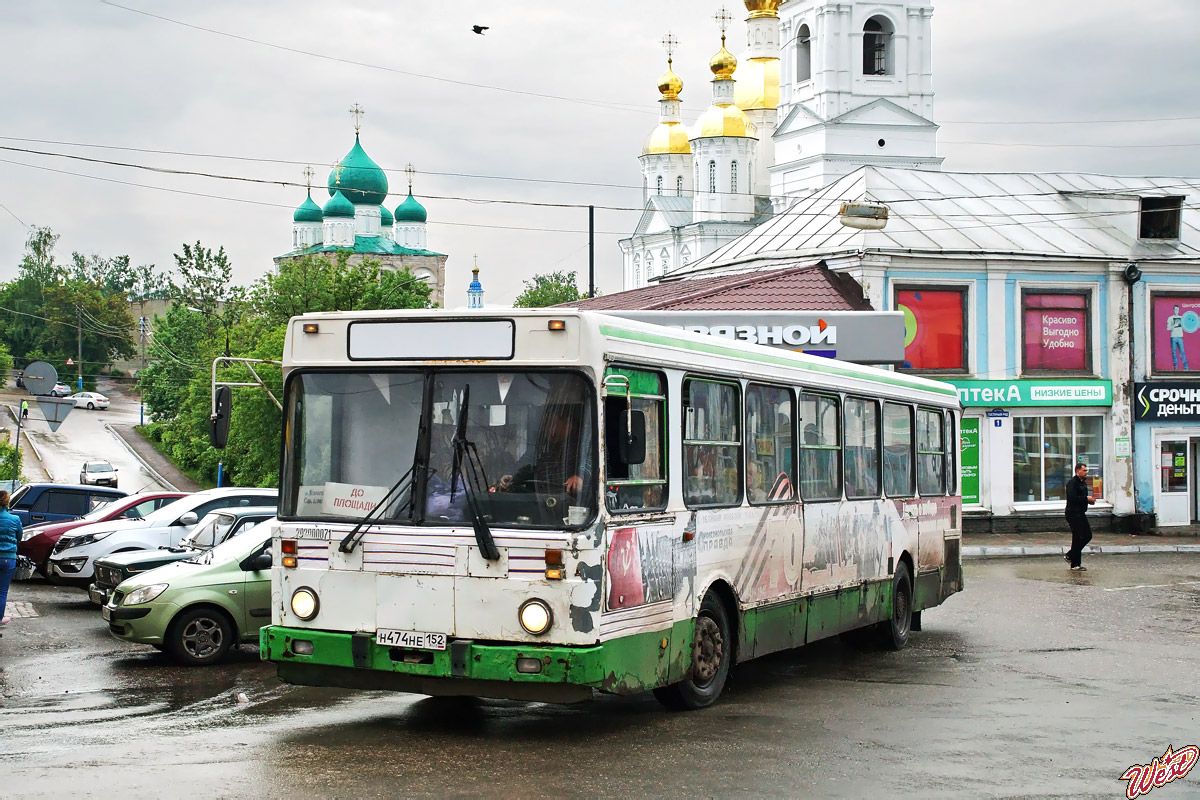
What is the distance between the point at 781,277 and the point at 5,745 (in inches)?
968

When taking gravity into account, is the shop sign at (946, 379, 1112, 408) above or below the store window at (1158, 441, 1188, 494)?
above

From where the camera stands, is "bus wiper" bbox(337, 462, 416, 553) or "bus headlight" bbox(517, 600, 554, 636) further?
"bus wiper" bbox(337, 462, 416, 553)

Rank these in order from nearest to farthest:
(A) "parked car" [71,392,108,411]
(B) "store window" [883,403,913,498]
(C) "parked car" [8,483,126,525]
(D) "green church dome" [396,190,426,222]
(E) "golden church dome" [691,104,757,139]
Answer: (B) "store window" [883,403,913,498], (C) "parked car" [8,483,126,525], (E) "golden church dome" [691,104,757,139], (A) "parked car" [71,392,108,411], (D) "green church dome" [396,190,426,222]

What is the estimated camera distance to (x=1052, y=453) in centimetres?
3262

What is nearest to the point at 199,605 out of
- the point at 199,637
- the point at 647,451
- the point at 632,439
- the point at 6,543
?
the point at 199,637

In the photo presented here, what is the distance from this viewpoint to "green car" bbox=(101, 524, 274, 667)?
41.6ft

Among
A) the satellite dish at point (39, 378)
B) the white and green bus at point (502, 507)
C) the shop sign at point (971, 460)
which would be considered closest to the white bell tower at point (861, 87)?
the shop sign at point (971, 460)

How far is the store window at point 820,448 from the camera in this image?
1179cm

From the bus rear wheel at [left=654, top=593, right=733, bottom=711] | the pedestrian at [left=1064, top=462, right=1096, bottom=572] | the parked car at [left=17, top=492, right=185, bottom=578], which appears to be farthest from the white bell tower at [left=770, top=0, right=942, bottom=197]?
the bus rear wheel at [left=654, top=593, right=733, bottom=711]

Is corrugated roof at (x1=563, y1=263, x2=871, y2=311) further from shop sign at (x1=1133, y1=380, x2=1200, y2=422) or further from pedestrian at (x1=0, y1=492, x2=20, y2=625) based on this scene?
pedestrian at (x1=0, y1=492, x2=20, y2=625)

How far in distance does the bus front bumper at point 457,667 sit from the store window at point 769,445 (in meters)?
2.17

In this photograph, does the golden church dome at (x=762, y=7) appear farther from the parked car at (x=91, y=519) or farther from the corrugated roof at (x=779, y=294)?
the parked car at (x=91, y=519)

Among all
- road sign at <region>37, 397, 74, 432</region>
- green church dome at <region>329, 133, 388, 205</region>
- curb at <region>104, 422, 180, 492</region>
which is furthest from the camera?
green church dome at <region>329, 133, 388, 205</region>

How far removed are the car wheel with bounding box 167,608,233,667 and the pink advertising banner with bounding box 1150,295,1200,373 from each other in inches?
1028
